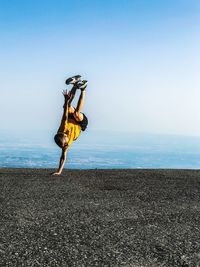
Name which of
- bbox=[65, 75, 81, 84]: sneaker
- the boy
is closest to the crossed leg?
the boy

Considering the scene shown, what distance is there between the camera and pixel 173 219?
6.96 meters

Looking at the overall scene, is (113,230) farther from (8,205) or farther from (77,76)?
(77,76)

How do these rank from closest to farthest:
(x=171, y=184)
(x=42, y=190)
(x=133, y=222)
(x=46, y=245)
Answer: (x=46, y=245), (x=133, y=222), (x=42, y=190), (x=171, y=184)

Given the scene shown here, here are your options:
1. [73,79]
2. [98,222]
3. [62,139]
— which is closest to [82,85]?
[73,79]

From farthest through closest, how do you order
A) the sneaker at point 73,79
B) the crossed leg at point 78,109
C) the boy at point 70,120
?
the crossed leg at point 78,109
the boy at point 70,120
the sneaker at point 73,79

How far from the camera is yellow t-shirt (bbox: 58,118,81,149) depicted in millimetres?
12016

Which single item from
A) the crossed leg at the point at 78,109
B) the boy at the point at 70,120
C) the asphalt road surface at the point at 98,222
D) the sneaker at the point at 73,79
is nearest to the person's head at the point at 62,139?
the boy at the point at 70,120

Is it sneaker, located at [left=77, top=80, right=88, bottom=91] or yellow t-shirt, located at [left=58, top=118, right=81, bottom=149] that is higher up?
sneaker, located at [left=77, top=80, right=88, bottom=91]

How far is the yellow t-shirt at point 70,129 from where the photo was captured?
12.0 metres

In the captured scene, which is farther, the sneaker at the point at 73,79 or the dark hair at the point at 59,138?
the dark hair at the point at 59,138

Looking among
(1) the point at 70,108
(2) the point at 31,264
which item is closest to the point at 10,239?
(2) the point at 31,264

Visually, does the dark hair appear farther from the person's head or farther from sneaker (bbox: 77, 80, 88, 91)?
sneaker (bbox: 77, 80, 88, 91)

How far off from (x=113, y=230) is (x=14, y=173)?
6.61m

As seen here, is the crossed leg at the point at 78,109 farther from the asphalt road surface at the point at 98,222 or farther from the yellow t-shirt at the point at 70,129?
the asphalt road surface at the point at 98,222
